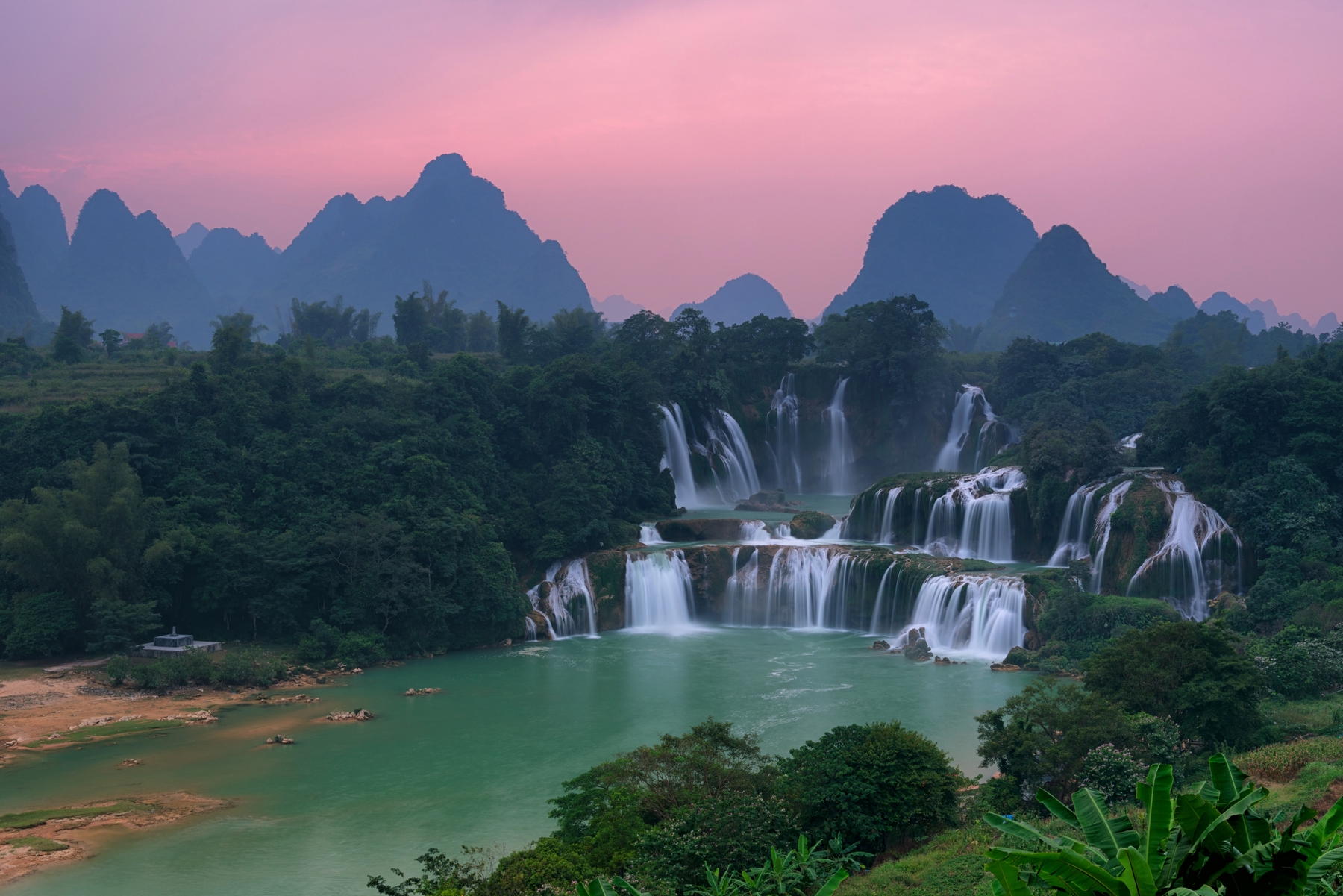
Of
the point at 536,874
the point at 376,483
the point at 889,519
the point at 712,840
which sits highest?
the point at 376,483

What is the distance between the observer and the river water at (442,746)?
1244 cm

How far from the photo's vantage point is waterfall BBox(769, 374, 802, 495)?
4112 cm

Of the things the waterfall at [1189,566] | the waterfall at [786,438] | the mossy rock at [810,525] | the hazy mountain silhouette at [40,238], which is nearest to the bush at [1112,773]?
the waterfall at [1189,566]

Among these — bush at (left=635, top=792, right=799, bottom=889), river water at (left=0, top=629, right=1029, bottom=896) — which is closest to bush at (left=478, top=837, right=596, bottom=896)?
bush at (left=635, top=792, right=799, bottom=889)

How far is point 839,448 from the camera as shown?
138 ft

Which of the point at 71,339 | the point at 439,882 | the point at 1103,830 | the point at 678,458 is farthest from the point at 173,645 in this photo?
the point at 1103,830

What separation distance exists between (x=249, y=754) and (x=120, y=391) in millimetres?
15748

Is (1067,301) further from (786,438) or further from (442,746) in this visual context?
(442,746)

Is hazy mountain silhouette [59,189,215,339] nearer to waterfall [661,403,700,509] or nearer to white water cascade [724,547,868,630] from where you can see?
waterfall [661,403,700,509]

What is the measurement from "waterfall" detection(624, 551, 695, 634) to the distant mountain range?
297 feet

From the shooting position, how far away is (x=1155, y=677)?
43.0 feet

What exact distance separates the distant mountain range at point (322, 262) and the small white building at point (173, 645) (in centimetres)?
9150

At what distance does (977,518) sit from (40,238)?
134m

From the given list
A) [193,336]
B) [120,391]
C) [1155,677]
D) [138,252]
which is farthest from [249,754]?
[138,252]
